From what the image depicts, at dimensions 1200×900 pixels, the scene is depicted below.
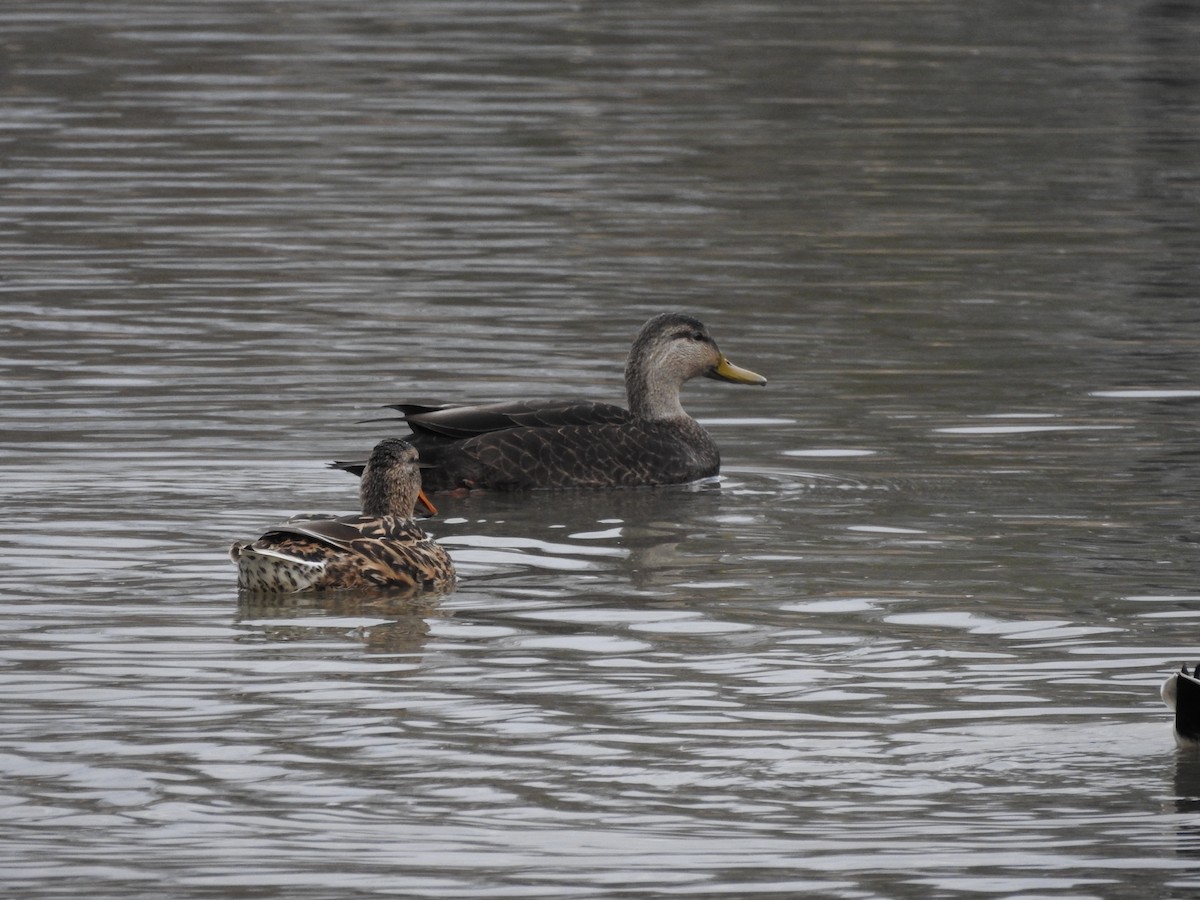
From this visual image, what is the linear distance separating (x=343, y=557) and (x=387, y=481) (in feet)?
3.02

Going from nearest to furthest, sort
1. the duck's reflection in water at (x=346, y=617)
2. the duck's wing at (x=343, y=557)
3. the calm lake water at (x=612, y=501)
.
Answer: the calm lake water at (x=612, y=501)
the duck's reflection in water at (x=346, y=617)
the duck's wing at (x=343, y=557)

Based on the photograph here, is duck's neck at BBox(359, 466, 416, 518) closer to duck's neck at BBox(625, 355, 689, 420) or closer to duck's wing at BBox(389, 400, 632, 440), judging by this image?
duck's wing at BBox(389, 400, 632, 440)

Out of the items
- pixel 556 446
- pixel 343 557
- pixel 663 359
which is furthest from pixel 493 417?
pixel 343 557

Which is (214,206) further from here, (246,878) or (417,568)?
(246,878)

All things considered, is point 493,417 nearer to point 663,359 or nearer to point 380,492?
Answer: point 663,359

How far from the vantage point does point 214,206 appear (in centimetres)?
2219

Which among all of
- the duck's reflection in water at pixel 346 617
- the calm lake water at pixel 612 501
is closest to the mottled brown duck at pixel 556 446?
the calm lake water at pixel 612 501

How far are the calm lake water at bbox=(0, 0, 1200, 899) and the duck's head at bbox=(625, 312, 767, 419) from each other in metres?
0.55

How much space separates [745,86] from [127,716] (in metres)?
23.3

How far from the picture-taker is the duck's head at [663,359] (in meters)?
14.0

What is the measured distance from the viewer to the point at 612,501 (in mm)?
13094

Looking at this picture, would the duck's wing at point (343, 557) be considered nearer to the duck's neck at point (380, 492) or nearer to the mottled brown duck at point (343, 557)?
the mottled brown duck at point (343, 557)

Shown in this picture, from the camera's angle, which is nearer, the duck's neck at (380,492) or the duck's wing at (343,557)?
the duck's wing at (343,557)

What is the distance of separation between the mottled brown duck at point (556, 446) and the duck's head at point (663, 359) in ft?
0.30
